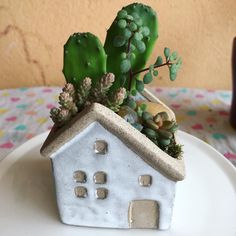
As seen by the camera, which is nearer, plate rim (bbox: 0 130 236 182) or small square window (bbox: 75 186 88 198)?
small square window (bbox: 75 186 88 198)

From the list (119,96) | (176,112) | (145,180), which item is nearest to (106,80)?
(119,96)

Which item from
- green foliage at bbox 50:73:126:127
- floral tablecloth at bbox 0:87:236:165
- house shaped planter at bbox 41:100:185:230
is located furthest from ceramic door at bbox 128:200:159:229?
floral tablecloth at bbox 0:87:236:165

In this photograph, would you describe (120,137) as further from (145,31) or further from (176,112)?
(176,112)

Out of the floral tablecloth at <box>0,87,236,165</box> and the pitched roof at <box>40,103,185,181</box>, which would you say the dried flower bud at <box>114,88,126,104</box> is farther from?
the floral tablecloth at <box>0,87,236,165</box>

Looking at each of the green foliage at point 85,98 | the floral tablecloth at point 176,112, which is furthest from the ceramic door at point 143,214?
the floral tablecloth at point 176,112

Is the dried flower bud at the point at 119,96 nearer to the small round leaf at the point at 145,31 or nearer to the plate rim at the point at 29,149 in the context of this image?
the small round leaf at the point at 145,31

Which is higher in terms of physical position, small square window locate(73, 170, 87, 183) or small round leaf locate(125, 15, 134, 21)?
small round leaf locate(125, 15, 134, 21)
